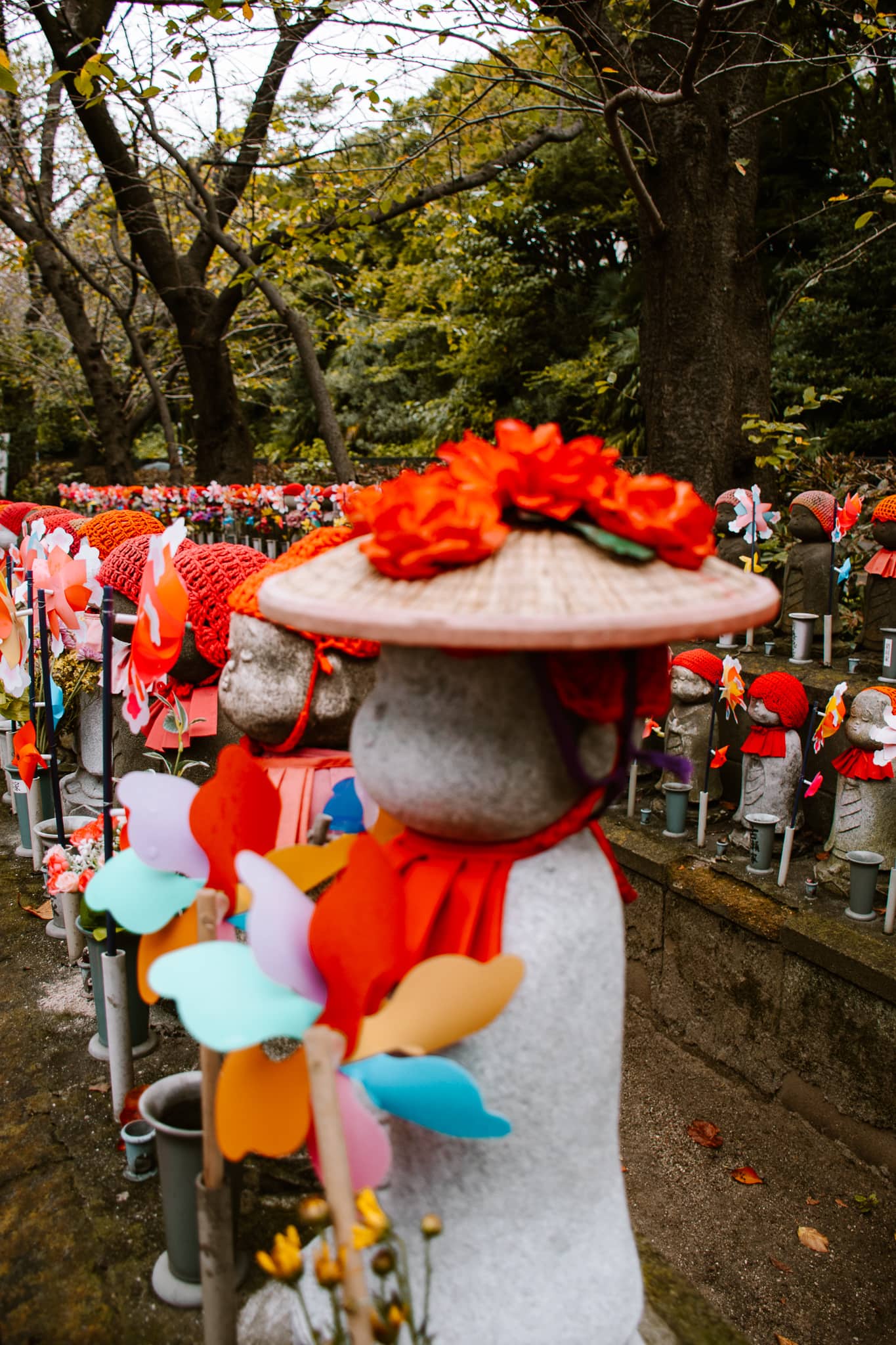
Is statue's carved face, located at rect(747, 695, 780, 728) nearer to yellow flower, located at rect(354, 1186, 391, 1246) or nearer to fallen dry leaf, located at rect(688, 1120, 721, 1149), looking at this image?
fallen dry leaf, located at rect(688, 1120, 721, 1149)

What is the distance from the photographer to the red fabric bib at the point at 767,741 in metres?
3.80

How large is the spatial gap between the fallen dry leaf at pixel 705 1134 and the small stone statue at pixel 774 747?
1.12 metres

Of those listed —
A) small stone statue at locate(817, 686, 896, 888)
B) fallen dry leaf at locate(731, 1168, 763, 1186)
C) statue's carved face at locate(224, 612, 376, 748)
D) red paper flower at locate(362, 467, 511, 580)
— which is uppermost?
red paper flower at locate(362, 467, 511, 580)

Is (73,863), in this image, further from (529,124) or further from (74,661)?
(529,124)

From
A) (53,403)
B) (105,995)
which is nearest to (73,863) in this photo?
(105,995)

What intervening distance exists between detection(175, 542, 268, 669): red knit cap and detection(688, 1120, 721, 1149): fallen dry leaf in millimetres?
2253

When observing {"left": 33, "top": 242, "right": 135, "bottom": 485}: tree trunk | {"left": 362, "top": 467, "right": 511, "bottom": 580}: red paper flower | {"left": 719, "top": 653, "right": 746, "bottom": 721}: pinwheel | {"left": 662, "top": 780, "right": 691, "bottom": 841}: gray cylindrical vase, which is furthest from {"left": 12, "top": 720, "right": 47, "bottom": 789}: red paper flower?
{"left": 33, "top": 242, "right": 135, "bottom": 485}: tree trunk

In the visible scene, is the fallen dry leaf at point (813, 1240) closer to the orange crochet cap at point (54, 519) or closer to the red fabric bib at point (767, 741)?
the red fabric bib at point (767, 741)

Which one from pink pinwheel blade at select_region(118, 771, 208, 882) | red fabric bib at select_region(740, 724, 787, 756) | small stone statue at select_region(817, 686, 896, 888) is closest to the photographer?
pink pinwheel blade at select_region(118, 771, 208, 882)

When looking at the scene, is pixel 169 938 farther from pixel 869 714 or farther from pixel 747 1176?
pixel 869 714

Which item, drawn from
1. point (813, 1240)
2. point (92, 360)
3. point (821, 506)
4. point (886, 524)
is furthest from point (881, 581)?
point (92, 360)

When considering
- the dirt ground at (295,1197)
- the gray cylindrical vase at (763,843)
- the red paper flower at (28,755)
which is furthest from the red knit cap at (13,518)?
the gray cylindrical vase at (763,843)

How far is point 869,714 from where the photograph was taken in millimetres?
3291

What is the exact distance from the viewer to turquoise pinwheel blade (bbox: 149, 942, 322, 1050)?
3.43 feet
